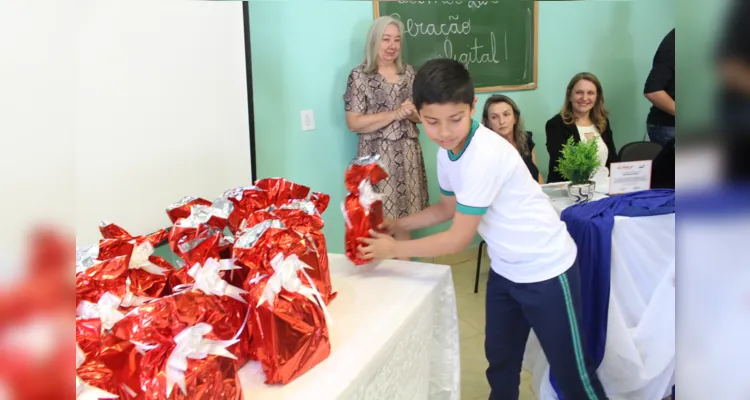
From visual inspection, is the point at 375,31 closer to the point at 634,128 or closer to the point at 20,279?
the point at 634,128

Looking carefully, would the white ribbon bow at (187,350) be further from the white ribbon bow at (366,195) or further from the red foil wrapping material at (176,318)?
the white ribbon bow at (366,195)

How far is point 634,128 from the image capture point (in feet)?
11.2

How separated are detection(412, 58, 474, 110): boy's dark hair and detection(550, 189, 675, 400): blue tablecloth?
2.46 feet

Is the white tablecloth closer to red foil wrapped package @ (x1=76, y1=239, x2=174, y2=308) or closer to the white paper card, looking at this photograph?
red foil wrapped package @ (x1=76, y1=239, x2=174, y2=308)

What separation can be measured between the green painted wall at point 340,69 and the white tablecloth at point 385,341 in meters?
1.11

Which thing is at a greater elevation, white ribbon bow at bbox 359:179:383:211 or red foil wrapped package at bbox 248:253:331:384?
white ribbon bow at bbox 359:179:383:211

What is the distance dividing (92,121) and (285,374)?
2.26 feet

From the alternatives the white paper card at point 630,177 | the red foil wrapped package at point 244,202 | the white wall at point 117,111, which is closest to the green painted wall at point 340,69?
the white wall at point 117,111

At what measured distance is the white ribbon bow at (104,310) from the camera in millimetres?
778

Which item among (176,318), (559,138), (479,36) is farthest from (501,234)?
(479,36)

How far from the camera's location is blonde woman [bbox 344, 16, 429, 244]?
2.46 meters

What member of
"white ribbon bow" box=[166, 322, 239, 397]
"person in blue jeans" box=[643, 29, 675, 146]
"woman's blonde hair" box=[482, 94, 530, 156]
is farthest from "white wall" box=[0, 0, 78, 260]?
"woman's blonde hair" box=[482, 94, 530, 156]

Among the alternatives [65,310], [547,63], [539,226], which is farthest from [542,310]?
[547,63]

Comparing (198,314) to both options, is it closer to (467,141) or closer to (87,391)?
(87,391)
